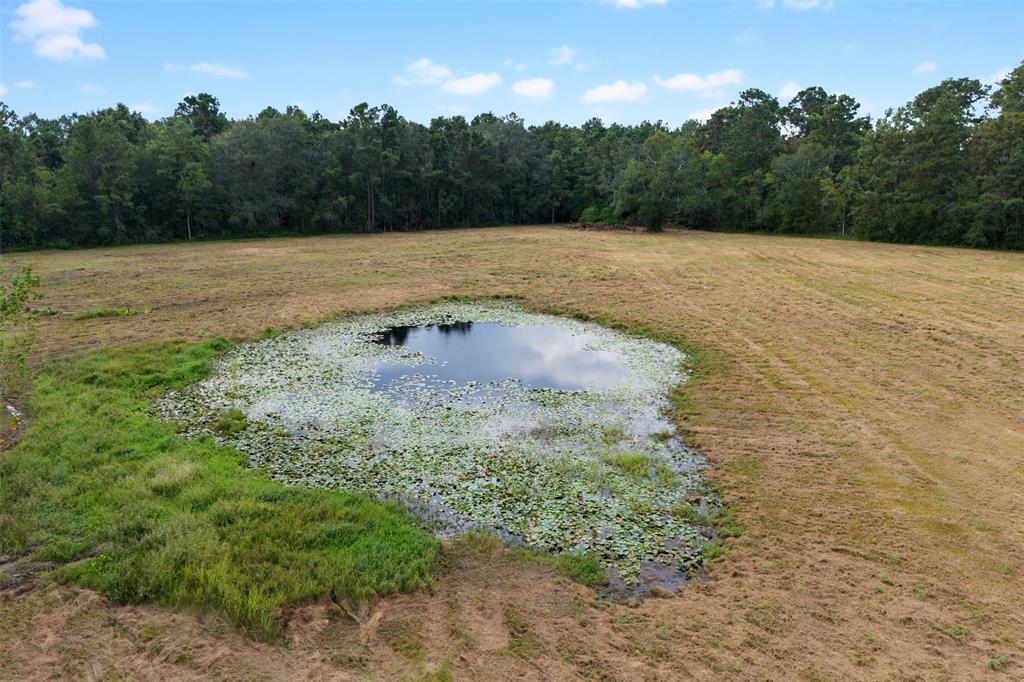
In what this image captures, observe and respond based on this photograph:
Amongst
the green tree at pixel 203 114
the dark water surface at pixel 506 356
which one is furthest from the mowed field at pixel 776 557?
the green tree at pixel 203 114

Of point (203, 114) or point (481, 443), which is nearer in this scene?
point (481, 443)

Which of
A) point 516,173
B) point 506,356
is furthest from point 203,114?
point 506,356

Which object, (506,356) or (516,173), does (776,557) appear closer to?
(506,356)

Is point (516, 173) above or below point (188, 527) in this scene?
above

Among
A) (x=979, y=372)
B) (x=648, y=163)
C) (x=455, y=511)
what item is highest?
(x=648, y=163)

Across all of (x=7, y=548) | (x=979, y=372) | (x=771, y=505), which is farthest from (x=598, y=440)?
(x=979, y=372)

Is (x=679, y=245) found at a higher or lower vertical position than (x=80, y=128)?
lower

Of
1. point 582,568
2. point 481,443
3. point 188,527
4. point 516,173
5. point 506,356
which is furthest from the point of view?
point 516,173

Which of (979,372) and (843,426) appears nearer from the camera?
(843,426)

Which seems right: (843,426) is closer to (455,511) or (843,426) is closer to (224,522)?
(455,511)
